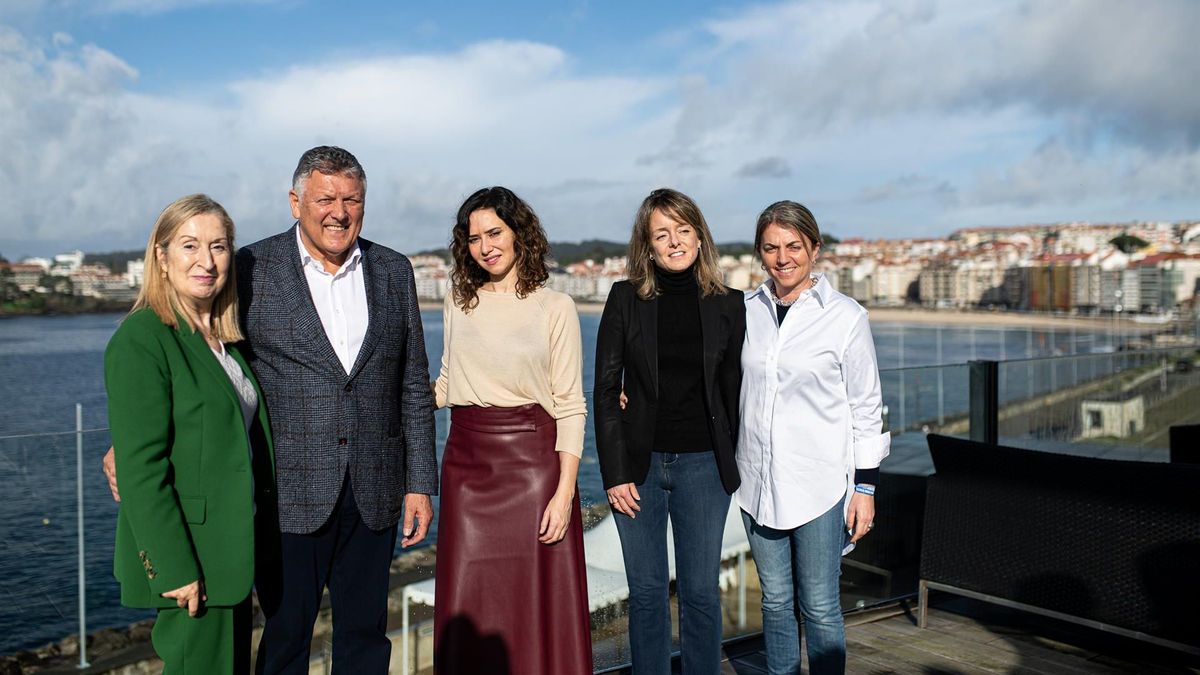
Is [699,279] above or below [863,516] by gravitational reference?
above

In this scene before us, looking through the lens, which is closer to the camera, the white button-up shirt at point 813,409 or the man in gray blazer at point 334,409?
the man in gray blazer at point 334,409

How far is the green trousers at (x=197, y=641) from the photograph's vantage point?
1.85 metres

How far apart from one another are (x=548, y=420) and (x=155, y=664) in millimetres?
1687

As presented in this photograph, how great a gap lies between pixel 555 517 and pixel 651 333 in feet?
1.78

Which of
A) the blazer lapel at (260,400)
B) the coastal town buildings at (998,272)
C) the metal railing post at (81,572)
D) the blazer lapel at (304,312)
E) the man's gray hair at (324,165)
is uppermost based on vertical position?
the coastal town buildings at (998,272)

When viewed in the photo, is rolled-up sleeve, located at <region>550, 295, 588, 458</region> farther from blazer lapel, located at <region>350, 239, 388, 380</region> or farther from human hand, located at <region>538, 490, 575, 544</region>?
blazer lapel, located at <region>350, 239, 388, 380</region>

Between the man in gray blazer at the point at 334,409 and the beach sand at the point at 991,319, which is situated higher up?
the beach sand at the point at 991,319

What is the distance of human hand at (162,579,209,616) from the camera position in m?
1.82

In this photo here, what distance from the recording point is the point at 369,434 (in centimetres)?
222

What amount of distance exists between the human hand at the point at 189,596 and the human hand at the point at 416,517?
58cm

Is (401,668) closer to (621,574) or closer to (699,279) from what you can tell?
(621,574)

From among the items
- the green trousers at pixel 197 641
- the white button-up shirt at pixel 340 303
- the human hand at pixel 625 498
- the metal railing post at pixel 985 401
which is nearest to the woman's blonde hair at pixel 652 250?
the human hand at pixel 625 498

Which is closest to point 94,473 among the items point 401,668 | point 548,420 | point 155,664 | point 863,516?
point 155,664

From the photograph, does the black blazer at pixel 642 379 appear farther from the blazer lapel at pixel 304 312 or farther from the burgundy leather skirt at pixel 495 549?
the blazer lapel at pixel 304 312
